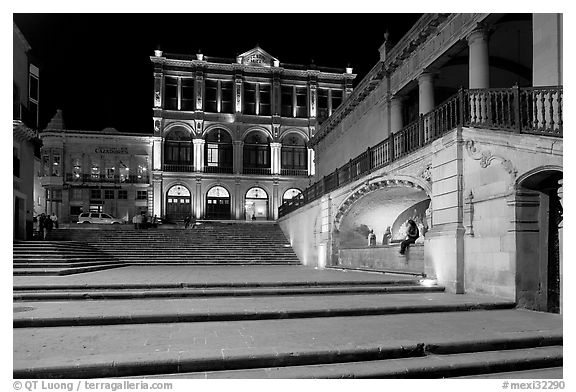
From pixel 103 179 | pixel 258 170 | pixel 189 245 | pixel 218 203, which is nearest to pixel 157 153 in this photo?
pixel 103 179

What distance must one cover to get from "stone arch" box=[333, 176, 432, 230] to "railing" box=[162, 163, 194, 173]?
28.7m

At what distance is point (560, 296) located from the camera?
29.3 ft

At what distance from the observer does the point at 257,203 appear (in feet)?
157

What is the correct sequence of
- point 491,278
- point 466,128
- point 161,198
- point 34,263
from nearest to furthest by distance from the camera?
point 491,278 → point 466,128 → point 34,263 → point 161,198

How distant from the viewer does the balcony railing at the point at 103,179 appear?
153ft

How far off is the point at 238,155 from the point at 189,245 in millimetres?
23672

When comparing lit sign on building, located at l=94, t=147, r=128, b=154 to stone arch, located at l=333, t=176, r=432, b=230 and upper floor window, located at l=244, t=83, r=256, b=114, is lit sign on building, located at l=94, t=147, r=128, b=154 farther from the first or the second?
stone arch, located at l=333, t=176, r=432, b=230

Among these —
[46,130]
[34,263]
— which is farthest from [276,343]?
[46,130]

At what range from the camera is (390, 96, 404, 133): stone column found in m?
20.2

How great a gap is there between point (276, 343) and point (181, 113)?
4249 centimetres

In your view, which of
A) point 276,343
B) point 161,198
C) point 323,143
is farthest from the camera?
point 161,198

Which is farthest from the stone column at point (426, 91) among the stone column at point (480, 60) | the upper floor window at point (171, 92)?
the upper floor window at point (171, 92)

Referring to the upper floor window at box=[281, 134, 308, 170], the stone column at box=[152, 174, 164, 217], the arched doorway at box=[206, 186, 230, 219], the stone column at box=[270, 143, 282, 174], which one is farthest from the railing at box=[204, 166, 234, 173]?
the upper floor window at box=[281, 134, 308, 170]
